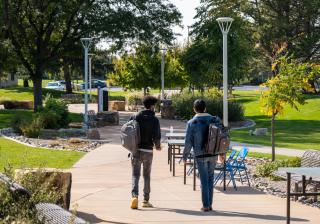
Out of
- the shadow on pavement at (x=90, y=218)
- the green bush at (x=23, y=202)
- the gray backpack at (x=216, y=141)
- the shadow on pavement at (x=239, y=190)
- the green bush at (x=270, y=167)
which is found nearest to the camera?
the green bush at (x=23, y=202)

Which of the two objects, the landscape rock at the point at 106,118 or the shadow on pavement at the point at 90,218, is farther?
the landscape rock at the point at 106,118

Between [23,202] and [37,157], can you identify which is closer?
[23,202]

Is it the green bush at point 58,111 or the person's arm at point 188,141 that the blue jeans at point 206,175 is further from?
the green bush at point 58,111

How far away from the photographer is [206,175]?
9.77m

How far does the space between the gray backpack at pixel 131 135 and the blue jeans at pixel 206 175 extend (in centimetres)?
96

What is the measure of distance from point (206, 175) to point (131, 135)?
1.26 meters

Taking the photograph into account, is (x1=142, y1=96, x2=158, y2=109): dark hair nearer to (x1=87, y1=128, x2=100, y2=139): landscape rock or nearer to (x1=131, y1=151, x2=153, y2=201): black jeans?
(x1=131, y1=151, x2=153, y2=201): black jeans

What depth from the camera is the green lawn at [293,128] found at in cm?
2398

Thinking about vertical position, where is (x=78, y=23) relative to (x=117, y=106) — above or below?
above

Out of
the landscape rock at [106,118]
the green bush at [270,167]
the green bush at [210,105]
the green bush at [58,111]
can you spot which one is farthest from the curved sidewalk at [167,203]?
the green bush at [210,105]

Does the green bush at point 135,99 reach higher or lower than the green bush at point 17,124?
higher

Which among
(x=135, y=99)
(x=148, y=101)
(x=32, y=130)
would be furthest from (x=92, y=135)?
(x=135, y=99)

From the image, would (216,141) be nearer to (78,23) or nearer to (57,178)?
(57,178)

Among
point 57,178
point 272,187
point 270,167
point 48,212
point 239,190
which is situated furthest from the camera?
point 270,167
